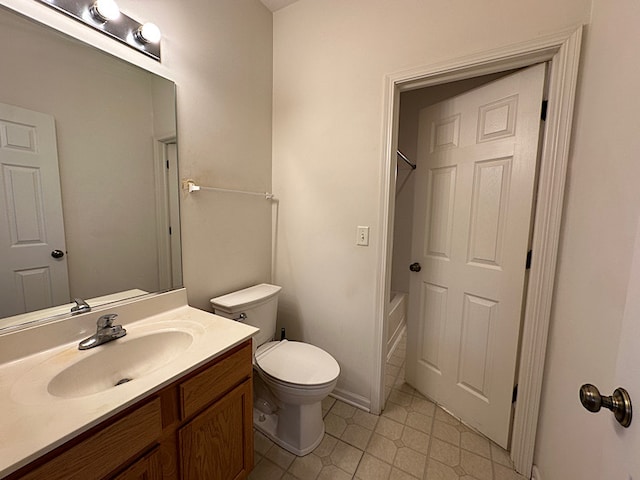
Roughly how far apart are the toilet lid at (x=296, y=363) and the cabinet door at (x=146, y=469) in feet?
2.04

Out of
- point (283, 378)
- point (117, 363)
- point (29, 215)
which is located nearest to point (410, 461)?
point (283, 378)

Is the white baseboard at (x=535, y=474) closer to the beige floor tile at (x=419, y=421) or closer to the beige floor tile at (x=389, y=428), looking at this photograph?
the beige floor tile at (x=419, y=421)

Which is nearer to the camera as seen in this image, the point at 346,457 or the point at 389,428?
the point at 346,457

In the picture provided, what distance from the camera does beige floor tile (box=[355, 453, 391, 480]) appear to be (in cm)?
135

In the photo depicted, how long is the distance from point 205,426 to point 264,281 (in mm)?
1070

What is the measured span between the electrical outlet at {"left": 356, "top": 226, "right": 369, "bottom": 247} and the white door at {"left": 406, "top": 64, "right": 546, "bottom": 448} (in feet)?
1.44

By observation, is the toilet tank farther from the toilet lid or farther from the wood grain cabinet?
the wood grain cabinet

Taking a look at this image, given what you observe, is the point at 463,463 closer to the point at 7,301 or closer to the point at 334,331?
the point at 334,331

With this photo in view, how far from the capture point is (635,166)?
70 cm

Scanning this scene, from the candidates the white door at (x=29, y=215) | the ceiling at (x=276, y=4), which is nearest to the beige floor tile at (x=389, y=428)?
the white door at (x=29, y=215)

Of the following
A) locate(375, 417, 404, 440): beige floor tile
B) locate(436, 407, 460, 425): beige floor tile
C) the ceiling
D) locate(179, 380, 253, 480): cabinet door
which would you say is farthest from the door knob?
the ceiling

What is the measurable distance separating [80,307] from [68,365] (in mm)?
242

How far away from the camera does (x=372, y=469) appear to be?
1386 millimetres

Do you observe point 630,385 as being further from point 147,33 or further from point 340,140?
point 147,33
